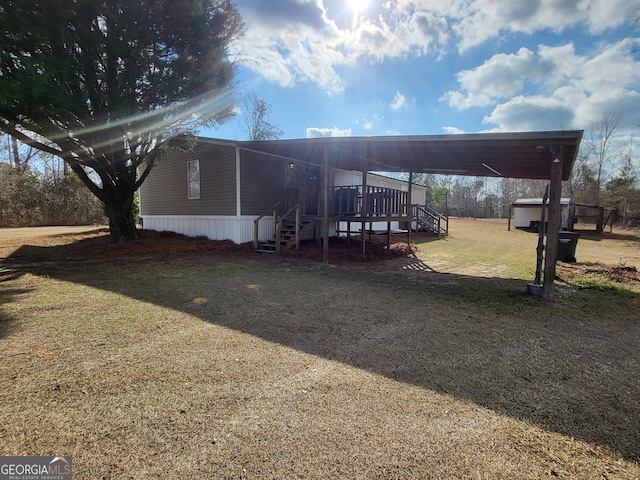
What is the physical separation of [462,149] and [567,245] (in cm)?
541

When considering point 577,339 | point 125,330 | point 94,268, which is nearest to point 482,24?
point 577,339

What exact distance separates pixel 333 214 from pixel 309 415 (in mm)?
9188

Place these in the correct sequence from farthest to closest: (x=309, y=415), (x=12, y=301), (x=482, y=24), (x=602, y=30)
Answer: (x=482, y=24) → (x=602, y=30) → (x=12, y=301) → (x=309, y=415)

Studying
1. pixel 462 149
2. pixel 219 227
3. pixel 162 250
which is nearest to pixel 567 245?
pixel 462 149

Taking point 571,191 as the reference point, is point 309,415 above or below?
below

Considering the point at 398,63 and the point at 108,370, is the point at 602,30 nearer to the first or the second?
the point at 398,63

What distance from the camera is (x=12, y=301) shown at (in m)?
4.68

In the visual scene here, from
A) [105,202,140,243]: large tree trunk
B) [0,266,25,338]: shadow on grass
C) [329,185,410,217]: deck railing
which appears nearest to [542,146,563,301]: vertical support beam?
[329,185,410,217]: deck railing

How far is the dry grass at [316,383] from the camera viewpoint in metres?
1.83

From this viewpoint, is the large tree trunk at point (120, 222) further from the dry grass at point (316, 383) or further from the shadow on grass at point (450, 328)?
the dry grass at point (316, 383)

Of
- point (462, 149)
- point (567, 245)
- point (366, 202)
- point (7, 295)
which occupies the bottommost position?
point (7, 295)

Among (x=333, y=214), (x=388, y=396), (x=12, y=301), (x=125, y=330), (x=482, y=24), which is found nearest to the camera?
(x=388, y=396)

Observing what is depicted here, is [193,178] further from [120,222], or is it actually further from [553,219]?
[553,219]

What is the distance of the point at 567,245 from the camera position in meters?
Result: 9.64
